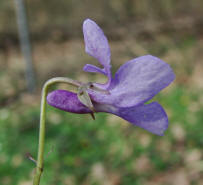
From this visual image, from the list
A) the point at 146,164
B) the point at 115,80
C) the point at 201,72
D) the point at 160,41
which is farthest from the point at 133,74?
the point at 160,41

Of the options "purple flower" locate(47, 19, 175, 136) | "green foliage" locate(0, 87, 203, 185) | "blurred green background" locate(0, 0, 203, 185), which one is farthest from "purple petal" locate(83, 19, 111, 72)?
"green foliage" locate(0, 87, 203, 185)

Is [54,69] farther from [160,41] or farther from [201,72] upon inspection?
[201,72]

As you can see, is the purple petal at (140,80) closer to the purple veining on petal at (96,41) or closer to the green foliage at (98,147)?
the purple veining on petal at (96,41)

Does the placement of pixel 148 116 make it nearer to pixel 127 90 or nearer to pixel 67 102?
pixel 127 90

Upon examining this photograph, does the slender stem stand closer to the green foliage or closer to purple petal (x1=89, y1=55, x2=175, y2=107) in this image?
purple petal (x1=89, y1=55, x2=175, y2=107)

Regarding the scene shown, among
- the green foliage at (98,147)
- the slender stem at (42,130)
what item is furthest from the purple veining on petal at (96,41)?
the green foliage at (98,147)

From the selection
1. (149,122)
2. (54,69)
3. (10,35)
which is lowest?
(54,69)

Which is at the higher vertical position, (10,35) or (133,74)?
(133,74)

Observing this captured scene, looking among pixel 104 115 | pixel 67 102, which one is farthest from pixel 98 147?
pixel 67 102
